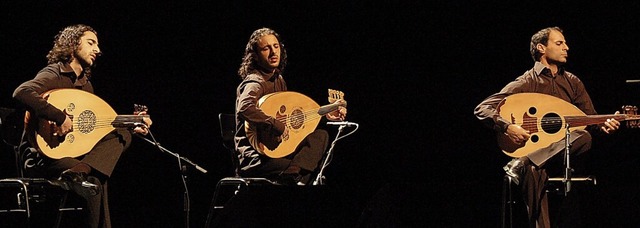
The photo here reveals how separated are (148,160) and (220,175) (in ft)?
1.74

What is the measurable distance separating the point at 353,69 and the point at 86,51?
2187mm

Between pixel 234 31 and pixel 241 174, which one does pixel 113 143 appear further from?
pixel 234 31

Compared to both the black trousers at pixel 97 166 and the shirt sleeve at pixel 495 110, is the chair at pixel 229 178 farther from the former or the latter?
the shirt sleeve at pixel 495 110

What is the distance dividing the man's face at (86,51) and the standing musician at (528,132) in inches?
89.4

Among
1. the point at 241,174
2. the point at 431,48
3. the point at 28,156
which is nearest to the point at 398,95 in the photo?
the point at 431,48

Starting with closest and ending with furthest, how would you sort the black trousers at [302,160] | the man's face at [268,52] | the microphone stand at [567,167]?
the microphone stand at [567,167] → the black trousers at [302,160] → the man's face at [268,52]

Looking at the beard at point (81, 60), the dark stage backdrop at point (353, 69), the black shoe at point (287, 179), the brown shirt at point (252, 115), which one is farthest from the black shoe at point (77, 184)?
the dark stage backdrop at point (353, 69)

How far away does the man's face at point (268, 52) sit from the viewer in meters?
5.48

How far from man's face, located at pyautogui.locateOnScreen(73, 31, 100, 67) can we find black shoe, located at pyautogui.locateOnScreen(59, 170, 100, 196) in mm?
744

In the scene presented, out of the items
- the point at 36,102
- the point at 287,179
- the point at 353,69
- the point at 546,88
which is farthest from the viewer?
the point at 353,69

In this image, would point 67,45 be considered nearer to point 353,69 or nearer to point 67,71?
point 67,71

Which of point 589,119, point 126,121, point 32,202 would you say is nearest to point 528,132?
point 589,119

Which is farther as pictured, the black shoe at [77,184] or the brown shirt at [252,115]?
the brown shirt at [252,115]

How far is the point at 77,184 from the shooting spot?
15.4 ft
